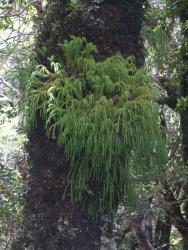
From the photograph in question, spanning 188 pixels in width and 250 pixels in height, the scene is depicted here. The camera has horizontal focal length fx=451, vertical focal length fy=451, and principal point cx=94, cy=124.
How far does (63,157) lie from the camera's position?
7.88ft

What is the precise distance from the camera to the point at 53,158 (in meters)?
2.41

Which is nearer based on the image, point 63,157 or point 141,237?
point 63,157

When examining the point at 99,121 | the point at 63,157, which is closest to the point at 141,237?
the point at 63,157

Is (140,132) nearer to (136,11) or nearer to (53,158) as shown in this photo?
(53,158)

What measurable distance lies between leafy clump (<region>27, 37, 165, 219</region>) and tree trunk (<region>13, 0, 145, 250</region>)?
0.08 meters

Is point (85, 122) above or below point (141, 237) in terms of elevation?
above

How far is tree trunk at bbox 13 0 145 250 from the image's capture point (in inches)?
91.0

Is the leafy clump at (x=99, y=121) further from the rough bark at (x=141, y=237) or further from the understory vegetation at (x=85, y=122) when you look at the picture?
the rough bark at (x=141, y=237)

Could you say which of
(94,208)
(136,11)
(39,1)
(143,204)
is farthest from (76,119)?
(143,204)

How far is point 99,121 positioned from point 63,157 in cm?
34

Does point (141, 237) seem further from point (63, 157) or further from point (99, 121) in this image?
point (99, 121)

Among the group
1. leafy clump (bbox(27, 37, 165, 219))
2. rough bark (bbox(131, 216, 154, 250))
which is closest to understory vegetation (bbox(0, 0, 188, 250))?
leafy clump (bbox(27, 37, 165, 219))

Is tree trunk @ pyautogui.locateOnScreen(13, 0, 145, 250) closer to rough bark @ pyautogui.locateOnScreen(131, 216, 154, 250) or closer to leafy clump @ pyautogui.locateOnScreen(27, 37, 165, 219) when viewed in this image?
leafy clump @ pyautogui.locateOnScreen(27, 37, 165, 219)

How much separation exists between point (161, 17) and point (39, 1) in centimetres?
128
